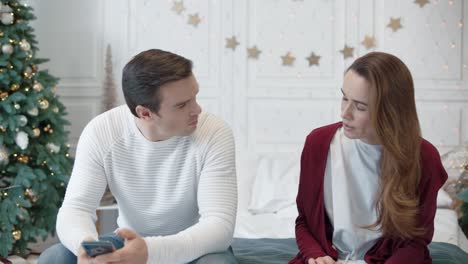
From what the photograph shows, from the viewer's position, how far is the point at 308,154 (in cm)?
218

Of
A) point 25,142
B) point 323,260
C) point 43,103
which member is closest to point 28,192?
point 25,142

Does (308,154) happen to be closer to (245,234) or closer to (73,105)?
(245,234)

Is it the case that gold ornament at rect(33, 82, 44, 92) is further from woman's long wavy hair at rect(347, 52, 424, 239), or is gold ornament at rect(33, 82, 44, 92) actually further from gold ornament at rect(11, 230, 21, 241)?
woman's long wavy hair at rect(347, 52, 424, 239)

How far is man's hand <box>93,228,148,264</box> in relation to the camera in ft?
6.10

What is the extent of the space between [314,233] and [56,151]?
87.1 inches

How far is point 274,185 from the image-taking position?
12.7 ft

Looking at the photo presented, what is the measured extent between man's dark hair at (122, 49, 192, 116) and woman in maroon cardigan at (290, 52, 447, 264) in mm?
489

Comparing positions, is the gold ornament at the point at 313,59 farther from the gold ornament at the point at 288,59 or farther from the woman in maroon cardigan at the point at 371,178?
the woman in maroon cardigan at the point at 371,178

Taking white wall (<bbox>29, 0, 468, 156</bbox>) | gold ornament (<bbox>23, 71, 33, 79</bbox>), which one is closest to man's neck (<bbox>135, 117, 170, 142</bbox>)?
gold ornament (<bbox>23, 71, 33, 79</bbox>)

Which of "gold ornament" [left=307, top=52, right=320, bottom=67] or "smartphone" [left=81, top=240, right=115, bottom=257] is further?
"gold ornament" [left=307, top=52, right=320, bottom=67]

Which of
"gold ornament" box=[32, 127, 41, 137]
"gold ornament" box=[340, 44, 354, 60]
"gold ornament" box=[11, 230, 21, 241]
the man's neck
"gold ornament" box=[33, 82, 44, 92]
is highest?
"gold ornament" box=[340, 44, 354, 60]

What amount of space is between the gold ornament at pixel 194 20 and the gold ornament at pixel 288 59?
63cm

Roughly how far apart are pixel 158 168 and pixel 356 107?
698 mm

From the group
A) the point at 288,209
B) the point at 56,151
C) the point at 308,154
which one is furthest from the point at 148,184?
the point at 56,151
